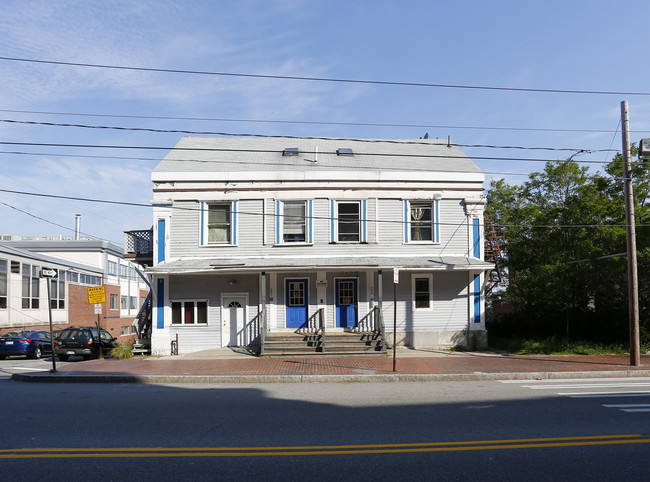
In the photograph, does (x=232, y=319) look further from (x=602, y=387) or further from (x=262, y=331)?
(x=602, y=387)

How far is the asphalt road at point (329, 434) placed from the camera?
242 inches

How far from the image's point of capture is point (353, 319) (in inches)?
829

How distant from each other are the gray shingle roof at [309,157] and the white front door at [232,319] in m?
5.02

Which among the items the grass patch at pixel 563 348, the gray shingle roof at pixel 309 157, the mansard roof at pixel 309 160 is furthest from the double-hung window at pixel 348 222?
the grass patch at pixel 563 348

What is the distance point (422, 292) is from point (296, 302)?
4817 millimetres

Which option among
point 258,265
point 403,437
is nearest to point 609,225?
point 258,265

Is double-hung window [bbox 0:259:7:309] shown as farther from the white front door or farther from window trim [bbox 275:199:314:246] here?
window trim [bbox 275:199:314:246]

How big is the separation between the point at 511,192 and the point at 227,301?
19.5 metres

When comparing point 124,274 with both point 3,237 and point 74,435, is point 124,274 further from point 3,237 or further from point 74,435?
point 74,435

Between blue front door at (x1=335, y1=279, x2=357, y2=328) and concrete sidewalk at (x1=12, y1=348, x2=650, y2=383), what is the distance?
2568 millimetres

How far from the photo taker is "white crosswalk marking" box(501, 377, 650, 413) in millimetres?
9867

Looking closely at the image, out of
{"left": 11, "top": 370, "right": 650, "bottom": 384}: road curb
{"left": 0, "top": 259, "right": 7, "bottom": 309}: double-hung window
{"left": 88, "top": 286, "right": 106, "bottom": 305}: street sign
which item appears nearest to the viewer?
{"left": 11, "top": 370, "right": 650, "bottom": 384}: road curb

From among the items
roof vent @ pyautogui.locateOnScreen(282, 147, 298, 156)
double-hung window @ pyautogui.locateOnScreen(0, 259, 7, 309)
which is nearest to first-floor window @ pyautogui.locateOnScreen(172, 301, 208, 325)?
roof vent @ pyautogui.locateOnScreen(282, 147, 298, 156)

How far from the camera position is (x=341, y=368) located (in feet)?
51.5
